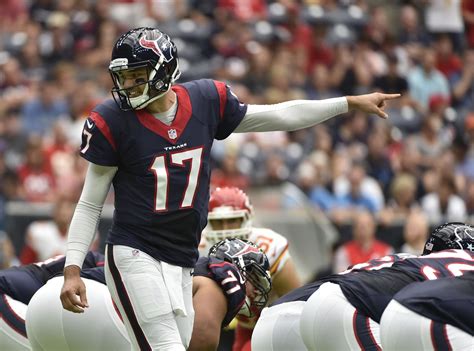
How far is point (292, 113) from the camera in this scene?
5.84 m

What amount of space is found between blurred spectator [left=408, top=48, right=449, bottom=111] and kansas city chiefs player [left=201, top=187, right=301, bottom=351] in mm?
8956

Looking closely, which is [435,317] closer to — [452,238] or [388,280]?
[388,280]

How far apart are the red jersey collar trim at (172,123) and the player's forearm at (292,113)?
344 mm

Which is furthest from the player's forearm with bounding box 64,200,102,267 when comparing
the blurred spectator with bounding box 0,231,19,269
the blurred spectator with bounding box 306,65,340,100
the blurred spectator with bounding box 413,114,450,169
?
the blurred spectator with bounding box 306,65,340,100

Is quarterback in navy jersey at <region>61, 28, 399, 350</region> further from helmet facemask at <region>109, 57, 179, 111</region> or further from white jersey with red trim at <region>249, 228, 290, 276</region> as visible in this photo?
white jersey with red trim at <region>249, 228, 290, 276</region>

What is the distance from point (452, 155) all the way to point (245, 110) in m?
8.78

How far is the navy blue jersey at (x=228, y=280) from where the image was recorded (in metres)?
5.90

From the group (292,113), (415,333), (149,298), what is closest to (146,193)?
(149,298)

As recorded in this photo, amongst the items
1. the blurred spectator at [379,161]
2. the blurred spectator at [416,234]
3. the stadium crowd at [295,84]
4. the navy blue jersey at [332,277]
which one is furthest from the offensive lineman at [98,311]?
the blurred spectator at [379,161]

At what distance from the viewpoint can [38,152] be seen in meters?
13.1

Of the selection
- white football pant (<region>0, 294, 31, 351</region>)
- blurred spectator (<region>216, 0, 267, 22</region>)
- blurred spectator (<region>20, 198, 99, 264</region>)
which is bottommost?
blurred spectator (<region>20, 198, 99, 264</region>)

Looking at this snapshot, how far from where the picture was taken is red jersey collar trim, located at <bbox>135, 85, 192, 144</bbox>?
5.55 metres

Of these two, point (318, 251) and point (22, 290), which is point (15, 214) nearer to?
point (318, 251)

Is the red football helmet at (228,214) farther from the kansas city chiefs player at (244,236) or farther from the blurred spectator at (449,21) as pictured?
the blurred spectator at (449,21)
